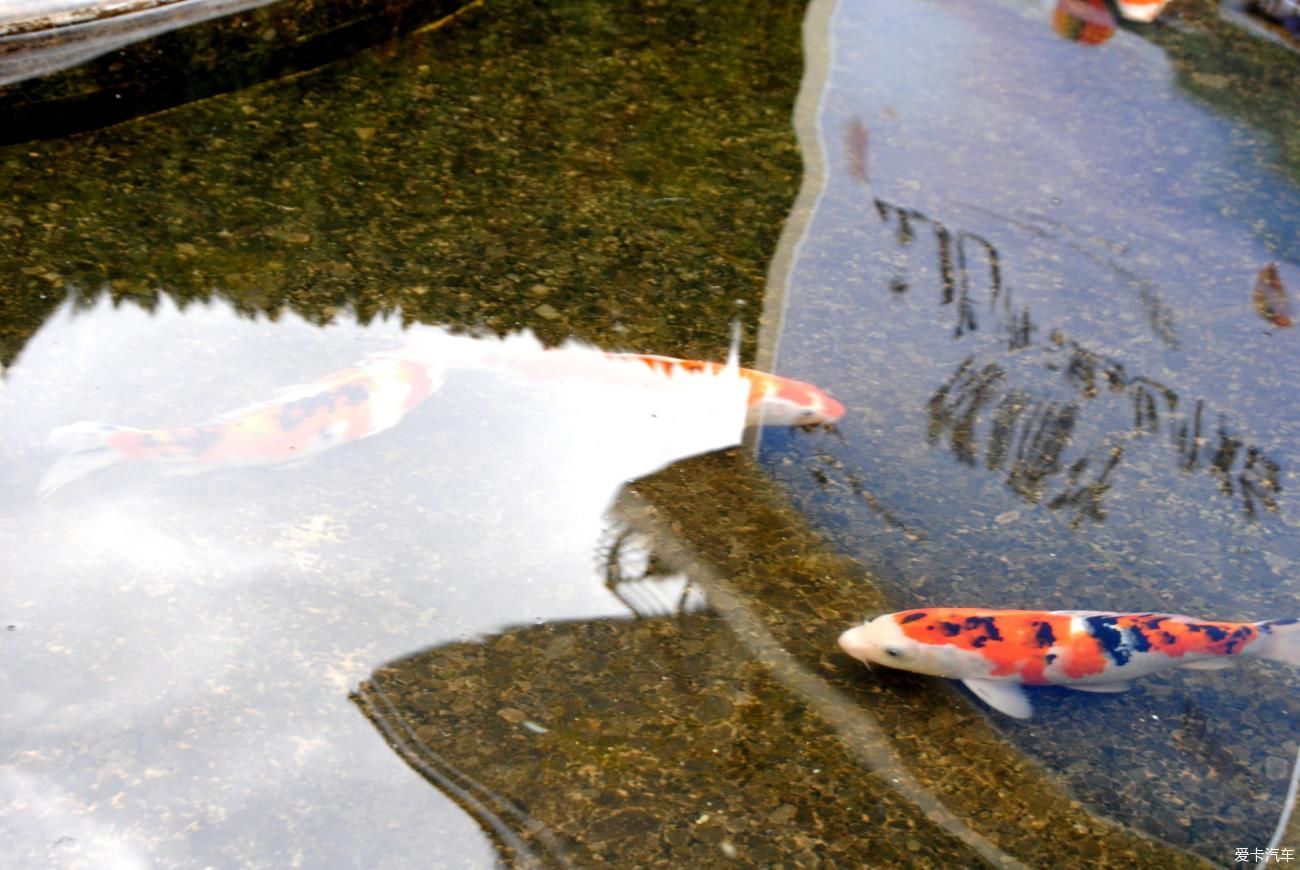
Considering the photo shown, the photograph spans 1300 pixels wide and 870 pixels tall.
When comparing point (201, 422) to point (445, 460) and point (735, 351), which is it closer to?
point (445, 460)

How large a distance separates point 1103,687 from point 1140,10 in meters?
3.86

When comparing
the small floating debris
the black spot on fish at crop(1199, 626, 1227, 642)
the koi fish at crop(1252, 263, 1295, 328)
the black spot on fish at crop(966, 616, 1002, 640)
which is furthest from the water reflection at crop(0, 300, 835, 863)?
the small floating debris

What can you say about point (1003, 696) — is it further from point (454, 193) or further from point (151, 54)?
point (151, 54)

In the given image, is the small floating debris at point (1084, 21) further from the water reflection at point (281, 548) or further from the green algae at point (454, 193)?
the water reflection at point (281, 548)

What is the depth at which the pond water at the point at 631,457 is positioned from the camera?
2.68 metres

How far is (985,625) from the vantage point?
294 cm

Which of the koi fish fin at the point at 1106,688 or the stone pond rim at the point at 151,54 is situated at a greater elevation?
the stone pond rim at the point at 151,54

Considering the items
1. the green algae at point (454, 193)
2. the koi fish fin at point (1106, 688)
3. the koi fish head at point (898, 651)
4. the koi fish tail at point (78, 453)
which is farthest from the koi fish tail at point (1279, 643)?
the koi fish tail at point (78, 453)

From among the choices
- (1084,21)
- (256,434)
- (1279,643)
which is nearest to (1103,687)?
(1279,643)

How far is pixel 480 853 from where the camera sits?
2.53 meters

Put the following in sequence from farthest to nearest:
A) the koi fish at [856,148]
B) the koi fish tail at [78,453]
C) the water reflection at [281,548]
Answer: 1. the koi fish at [856,148]
2. the koi fish tail at [78,453]
3. the water reflection at [281,548]

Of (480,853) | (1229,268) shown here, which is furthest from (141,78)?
(1229,268)

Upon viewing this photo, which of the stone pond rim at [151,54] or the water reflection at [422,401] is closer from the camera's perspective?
the water reflection at [422,401]

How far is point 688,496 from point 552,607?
1.68 ft
